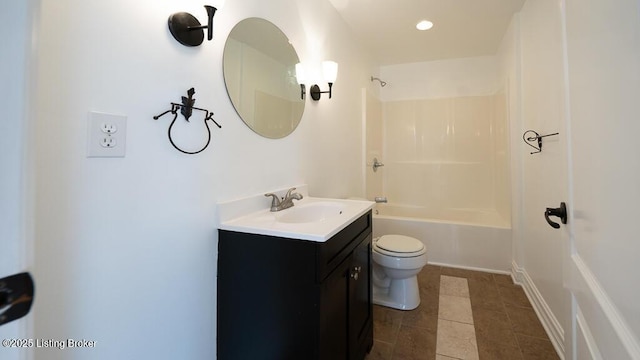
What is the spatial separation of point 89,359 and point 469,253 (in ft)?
9.90

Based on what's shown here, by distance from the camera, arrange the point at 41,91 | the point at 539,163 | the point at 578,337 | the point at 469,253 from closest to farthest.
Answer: the point at 41,91, the point at 578,337, the point at 539,163, the point at 469,253

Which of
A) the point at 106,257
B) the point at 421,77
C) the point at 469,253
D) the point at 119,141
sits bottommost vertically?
the point at 469,253

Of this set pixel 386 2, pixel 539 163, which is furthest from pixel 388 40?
pixel 539 163

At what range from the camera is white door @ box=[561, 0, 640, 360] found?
47 cm

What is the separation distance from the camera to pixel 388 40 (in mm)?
2977

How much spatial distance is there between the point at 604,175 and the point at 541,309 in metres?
1.89

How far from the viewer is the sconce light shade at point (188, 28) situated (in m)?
0.95

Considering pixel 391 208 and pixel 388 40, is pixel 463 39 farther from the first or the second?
pixel 391 208

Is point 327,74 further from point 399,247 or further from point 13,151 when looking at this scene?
point 13,151

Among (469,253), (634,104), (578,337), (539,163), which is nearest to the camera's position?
(634,104)

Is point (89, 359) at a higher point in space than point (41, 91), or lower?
lower

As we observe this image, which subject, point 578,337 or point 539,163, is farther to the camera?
point 539,163

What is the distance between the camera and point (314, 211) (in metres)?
1.61

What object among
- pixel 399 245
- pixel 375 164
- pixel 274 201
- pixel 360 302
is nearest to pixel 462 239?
pixel 399 245
